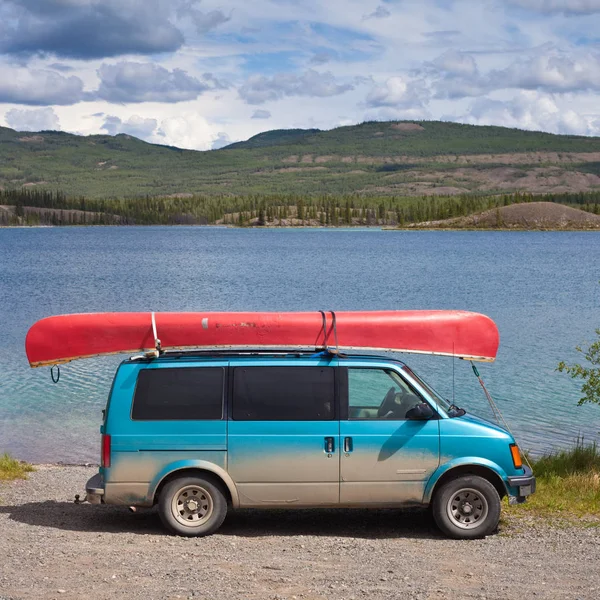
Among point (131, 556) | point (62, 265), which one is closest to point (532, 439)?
point (131, 556)

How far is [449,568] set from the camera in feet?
32.0

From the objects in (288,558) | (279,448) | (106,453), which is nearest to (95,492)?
(106,453)

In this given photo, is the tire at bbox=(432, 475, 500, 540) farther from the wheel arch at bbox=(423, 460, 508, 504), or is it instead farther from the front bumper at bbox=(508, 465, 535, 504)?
the front bumper at bbox=(508, 465, 535, 504)

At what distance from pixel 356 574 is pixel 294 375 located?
8.05ft

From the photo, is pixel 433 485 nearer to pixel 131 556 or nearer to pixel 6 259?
pixel 131 556

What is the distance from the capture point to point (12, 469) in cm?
1556

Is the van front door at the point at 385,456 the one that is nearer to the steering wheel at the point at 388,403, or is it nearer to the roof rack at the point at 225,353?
the steering wheel at the point at 388,403

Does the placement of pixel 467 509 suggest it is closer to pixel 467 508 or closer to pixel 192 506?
pixel 467 508

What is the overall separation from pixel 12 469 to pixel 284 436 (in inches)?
265

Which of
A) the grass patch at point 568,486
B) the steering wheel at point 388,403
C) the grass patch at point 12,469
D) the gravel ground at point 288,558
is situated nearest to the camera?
the gravel ground at point 288,558

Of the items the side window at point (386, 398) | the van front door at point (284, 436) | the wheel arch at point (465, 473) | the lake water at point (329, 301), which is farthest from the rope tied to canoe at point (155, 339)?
the lake water at point (329, 301)

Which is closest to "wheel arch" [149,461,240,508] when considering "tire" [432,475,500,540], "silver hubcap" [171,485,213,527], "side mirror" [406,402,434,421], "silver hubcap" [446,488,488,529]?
"silver hubcap" [171,485,213,527]

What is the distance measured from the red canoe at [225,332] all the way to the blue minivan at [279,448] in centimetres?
65

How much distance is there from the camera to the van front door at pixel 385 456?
10844 mm
